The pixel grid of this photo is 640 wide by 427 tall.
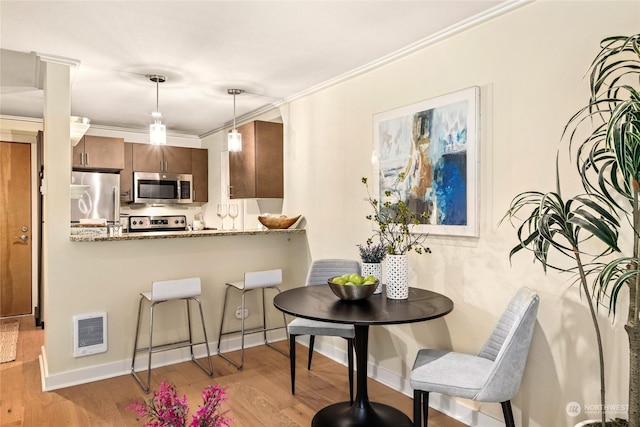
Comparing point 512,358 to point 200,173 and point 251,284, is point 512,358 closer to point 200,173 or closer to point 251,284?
point 251,284

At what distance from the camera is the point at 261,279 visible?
3.55m

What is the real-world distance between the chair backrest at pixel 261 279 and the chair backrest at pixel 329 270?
382 millimetres

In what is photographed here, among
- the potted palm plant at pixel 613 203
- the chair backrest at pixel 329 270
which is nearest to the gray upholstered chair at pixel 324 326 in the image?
the chair backrest at pixel 329 270

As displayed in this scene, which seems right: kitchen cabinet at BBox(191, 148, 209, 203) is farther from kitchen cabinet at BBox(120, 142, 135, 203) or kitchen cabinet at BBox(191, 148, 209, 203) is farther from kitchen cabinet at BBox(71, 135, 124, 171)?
kitchen cabinet at BBox(71, 135, 124, 171)

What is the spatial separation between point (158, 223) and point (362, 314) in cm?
462

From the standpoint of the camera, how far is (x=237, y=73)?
3486mm

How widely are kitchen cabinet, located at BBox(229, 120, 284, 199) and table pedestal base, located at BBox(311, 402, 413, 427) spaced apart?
232 centimetres

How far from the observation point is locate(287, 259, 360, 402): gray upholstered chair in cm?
291

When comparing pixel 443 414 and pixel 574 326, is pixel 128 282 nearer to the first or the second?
pixel 443 414

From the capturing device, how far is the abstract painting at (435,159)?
2.54m

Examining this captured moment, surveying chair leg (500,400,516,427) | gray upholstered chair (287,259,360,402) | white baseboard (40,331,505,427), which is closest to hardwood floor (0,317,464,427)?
white baseboard (40,331,505,427)

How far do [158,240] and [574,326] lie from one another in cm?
304

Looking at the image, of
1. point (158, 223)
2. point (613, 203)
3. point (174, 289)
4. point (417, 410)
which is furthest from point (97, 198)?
point (613, 203)

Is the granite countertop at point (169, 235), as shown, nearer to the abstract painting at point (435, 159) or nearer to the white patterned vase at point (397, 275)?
the abstract painting at point (435, 159)
